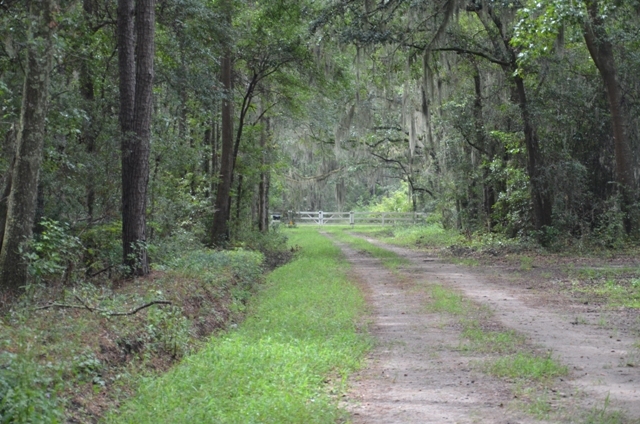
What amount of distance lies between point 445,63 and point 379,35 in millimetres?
2500

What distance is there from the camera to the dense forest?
11.3 meters

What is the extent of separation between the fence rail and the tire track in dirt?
37.7 m

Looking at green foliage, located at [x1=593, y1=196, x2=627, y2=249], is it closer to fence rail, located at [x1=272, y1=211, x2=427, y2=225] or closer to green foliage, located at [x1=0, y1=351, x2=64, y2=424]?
green foliage, located at [x1=0, y1=351, x2=64, y2=424]

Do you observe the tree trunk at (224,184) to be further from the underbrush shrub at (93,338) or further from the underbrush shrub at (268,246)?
the underbrush shrub at (93,338)

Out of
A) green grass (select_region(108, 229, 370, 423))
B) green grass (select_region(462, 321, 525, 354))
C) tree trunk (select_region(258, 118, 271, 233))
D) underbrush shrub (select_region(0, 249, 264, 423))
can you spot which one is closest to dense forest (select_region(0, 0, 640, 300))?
tree trunk (select_region(258, 118, 271, 233))

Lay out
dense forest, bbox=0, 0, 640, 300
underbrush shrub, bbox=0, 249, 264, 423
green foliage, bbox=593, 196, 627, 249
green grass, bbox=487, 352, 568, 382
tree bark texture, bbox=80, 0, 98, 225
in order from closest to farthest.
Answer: underbrush shrub, bbox=0, 249, 264, 423
green grass, bbox=487, 352, 568, 382
dense forest, bbox=0, 0, 640, 300
tree bark texture, bbox=80, 0, 98, 225
green foliage, bbox=593, 196, 627, 249

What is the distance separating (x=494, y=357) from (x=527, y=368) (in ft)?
2.13

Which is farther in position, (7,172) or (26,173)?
(7,172)

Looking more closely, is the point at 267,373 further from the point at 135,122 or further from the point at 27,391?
the point at 135,122

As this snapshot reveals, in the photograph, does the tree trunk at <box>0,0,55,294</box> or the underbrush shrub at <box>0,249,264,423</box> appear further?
the tree trunk at <box>0,0,55,294</box>

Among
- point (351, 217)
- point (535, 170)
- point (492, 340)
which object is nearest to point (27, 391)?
point (492, 340)

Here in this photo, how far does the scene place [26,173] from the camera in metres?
8.68

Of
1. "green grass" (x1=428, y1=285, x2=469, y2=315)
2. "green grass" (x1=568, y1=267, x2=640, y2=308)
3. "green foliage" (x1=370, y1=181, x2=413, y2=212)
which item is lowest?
"green grass" (x1=428, y1=285, x2=469, y2=315)

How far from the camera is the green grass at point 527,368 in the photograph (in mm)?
6614
